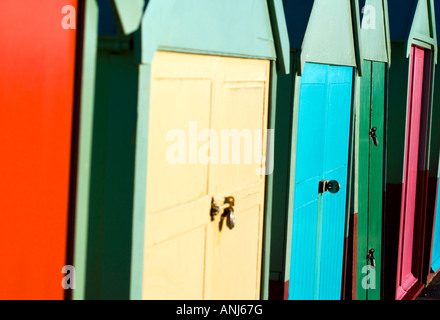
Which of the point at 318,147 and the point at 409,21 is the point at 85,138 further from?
the point at 409,21

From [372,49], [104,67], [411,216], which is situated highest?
[372,49]

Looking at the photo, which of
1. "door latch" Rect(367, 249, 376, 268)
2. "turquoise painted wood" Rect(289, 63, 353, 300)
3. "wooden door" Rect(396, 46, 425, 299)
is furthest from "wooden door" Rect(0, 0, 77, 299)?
"wooden door" Rect(396, 46, 425, 299)

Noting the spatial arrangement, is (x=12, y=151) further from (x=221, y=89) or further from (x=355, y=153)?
(x=355, y=153)

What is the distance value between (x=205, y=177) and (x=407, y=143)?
3.47 m

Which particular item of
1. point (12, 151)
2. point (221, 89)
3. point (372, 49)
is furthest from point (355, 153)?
point (12, 151)

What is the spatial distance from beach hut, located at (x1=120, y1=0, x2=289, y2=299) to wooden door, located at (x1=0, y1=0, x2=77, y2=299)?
0.21 metres

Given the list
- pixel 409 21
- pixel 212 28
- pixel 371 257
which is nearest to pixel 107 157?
pixel 212 28

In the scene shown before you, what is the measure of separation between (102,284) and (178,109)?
60cm

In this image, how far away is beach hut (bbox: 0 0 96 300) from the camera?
191cm

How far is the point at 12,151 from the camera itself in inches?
75.6

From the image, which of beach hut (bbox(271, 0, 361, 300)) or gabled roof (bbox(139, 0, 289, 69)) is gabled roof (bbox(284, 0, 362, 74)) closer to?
→ beach hut (bbox(271, 0, 361, 300))

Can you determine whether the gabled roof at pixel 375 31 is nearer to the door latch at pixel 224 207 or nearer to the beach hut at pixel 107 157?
the door latch at pixel 224 207

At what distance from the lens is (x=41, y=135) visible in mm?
2020

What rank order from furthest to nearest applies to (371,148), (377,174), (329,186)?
(377,174) → (371,148) → (329,186)
